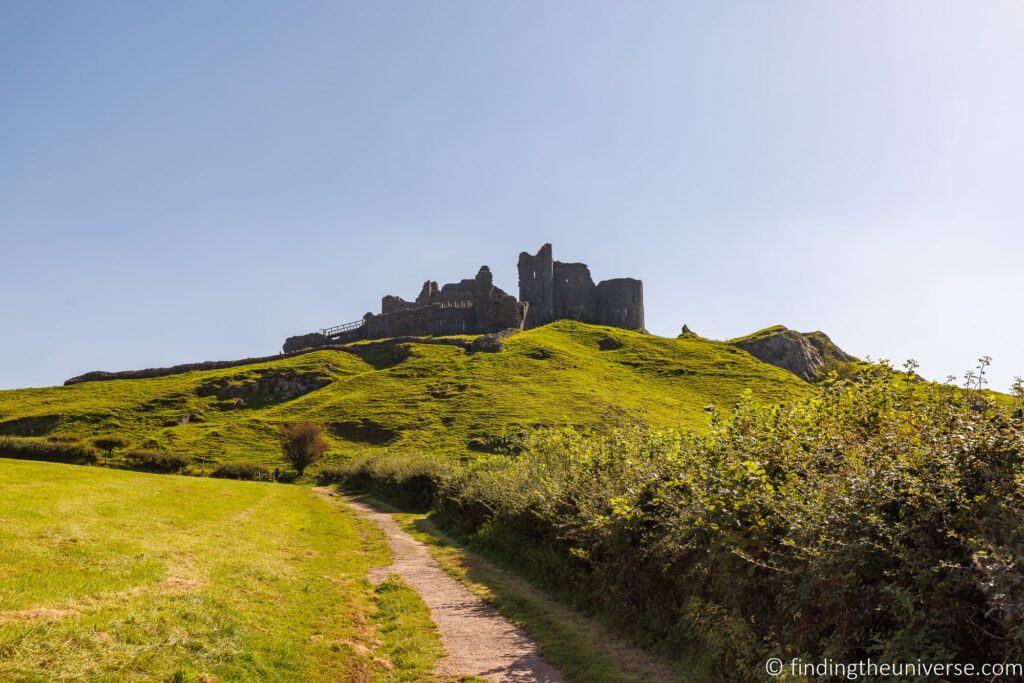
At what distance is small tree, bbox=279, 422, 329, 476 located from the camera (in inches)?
2729

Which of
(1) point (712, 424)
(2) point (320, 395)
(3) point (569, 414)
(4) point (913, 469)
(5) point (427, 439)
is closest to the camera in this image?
(4) point (913, 469)

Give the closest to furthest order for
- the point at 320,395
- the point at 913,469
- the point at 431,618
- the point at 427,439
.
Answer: the point at 913,469 → the point at 431,618 → the point at 427,439 → the point at 320,395

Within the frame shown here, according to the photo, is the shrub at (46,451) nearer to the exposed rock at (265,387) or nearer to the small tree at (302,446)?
the small tree at (302,446)

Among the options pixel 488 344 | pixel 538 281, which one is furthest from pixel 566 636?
pixel 538 281

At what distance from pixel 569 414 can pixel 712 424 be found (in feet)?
238

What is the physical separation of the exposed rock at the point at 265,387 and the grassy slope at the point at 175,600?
85943 mm

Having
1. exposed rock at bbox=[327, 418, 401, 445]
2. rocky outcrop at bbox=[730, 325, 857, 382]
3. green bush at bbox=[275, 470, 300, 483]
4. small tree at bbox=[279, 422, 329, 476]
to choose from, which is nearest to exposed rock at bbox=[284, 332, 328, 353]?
exposed rock at bbox=[327, 418, 401, 445]

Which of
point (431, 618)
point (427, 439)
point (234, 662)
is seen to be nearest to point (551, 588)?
point (431, 618)

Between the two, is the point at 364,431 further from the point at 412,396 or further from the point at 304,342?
the point at 304,342

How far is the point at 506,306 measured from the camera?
475ft

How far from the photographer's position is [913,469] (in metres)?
7.96

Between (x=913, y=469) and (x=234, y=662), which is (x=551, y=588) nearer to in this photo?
(x=234, y=662)

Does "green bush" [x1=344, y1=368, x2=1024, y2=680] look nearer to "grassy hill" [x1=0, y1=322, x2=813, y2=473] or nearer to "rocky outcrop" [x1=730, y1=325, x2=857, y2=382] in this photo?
"grassy hill" [x1=0, y1=322, x2=813, y2=473]

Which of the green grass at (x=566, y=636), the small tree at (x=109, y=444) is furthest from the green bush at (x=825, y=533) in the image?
the small tree at (x=109, y=444)
